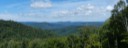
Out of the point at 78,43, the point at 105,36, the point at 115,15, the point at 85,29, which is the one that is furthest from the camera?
the point at 78,43

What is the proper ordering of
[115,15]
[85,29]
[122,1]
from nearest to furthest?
[122,1]
[115,15]
[85,29]

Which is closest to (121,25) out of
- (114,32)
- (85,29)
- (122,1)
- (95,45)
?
(114,32)

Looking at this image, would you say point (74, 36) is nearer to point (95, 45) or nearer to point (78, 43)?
point (78, 43)

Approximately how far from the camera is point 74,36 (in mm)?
77500

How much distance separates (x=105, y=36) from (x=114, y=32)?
2.60 m

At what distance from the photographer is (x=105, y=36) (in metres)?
57.8

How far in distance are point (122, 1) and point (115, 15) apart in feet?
13.1

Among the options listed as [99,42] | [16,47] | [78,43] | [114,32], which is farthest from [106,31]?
[16,47]

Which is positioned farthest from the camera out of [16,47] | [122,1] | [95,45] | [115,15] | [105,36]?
[16,47]

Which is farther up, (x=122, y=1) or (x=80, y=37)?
(x=122, y=1)

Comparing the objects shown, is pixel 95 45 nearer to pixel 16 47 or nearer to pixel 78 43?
pixel 78 43

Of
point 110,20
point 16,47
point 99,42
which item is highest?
point 110,20

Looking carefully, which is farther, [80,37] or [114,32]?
[80,37]

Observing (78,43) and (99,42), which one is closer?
(99,42)
